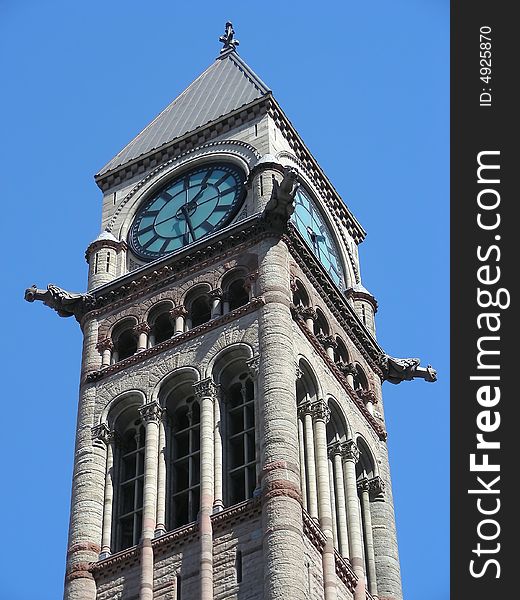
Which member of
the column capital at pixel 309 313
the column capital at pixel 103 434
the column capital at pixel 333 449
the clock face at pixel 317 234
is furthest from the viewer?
the clock face at pixel 317 234

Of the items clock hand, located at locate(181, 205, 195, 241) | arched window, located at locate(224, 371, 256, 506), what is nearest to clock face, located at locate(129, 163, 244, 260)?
clock hand, located at locate(181, 205, 195, 241)

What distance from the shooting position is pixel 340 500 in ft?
158

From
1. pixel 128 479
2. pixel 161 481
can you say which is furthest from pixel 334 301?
pixel 161 481

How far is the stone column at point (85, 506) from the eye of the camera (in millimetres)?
45062

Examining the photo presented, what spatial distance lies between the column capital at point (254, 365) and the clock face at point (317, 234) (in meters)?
7.75

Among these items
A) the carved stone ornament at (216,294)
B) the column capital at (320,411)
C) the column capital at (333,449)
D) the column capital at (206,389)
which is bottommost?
the column capital at (333,449)

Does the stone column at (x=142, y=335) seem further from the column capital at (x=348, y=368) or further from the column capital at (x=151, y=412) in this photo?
the column capital at (x=348, y=368)

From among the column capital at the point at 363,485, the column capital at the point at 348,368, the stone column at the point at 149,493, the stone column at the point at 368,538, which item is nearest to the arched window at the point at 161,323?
the stone column at the point at 149,493

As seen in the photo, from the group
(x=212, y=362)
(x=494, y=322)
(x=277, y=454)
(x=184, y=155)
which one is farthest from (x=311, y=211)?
(x=494, y=322)

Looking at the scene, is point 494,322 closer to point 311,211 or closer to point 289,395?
point 289,395

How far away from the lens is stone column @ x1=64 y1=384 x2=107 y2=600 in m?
45.1

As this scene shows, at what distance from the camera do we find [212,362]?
48.9 metres

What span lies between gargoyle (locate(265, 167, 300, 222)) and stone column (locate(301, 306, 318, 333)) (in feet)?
8.96

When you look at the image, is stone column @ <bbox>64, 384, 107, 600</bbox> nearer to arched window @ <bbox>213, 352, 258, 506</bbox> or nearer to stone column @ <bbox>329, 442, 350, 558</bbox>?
arched window @ <bbox>213, 352, 258, 506</bbox>
